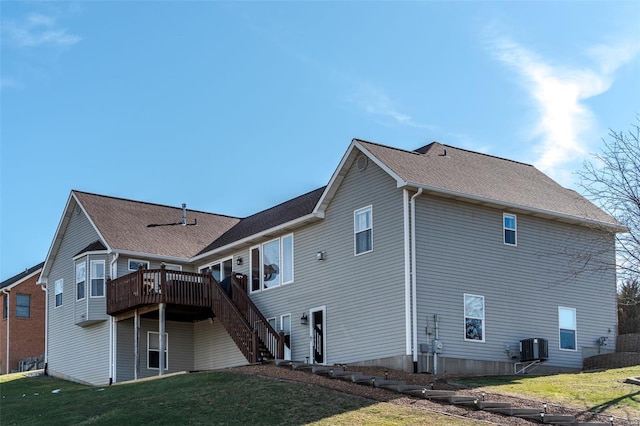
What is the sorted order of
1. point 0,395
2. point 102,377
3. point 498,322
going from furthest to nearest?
point 102,377 → point 0,395 → point 498,322

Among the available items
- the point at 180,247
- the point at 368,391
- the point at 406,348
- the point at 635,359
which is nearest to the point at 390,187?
the point at 406,348

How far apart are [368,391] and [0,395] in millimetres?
15645

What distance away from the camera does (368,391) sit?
21297mm

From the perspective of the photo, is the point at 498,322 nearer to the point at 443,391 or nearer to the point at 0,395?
the point at 443,391

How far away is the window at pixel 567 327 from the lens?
27.8 meters

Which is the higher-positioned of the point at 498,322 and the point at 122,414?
the point at 498,322

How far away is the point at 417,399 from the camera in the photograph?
20.3 meters

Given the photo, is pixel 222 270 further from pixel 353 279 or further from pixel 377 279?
pixel 377 279

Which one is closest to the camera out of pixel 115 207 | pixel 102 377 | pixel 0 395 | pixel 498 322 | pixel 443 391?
pixel 443 391

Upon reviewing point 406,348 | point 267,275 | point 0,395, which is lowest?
point 0,395

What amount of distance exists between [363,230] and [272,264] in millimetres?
5386

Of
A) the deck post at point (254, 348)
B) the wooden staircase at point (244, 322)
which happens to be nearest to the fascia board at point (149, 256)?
the wooden staircase at point (244, 322)

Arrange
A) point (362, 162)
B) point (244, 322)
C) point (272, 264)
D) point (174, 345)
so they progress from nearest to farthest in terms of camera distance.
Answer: point (362, 162) < point (244, 322) < point (272, 264) < point (174, 345)

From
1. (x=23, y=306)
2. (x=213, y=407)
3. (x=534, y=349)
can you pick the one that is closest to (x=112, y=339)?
(x=213, y=407)
